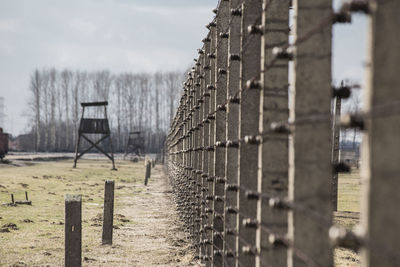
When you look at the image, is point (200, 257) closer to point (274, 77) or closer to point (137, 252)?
point (137, 252)

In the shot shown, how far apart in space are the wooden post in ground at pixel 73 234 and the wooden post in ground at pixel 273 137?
3.19 meters

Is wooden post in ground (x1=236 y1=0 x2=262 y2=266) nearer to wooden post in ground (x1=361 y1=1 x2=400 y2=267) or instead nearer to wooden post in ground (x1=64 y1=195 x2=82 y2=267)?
wooden post in ground (x1=361 y1=1 x2=400 y2=267)

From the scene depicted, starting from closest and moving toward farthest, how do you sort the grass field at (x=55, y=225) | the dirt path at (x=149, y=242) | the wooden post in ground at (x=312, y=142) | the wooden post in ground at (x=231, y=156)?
the wooden post in ground at (x=312, y=142) → the wooden post in ground at (x=231, y=156) → the dirt path at (x=149, y=242) → the grass field at (x=55, y=225)

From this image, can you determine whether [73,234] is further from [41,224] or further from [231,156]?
[41,224]

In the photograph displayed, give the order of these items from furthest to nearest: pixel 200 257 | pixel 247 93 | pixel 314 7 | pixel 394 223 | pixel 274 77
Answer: pixel 200 257, pixel 247 93, pixel 274 77, pixel 314 7, pixel 394 223

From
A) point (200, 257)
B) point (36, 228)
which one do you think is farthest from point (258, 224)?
point (36, 228)

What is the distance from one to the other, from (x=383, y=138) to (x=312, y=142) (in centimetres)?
70

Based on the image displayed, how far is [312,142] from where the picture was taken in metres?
2.15

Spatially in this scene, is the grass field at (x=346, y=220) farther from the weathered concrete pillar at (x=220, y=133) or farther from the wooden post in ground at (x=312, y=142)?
the wooden post in ground at (x=312, y=142)

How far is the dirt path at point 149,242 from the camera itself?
695cm

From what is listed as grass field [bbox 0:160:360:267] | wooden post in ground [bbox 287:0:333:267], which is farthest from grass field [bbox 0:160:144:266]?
wooden post in ground [bbox 287:0:333:267]

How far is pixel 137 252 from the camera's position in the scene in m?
7.54

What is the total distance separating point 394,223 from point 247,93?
2482 mm

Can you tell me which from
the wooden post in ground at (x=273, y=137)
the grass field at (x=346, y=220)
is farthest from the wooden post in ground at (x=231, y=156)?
the wooden post in ground at (x=273, y=137)
